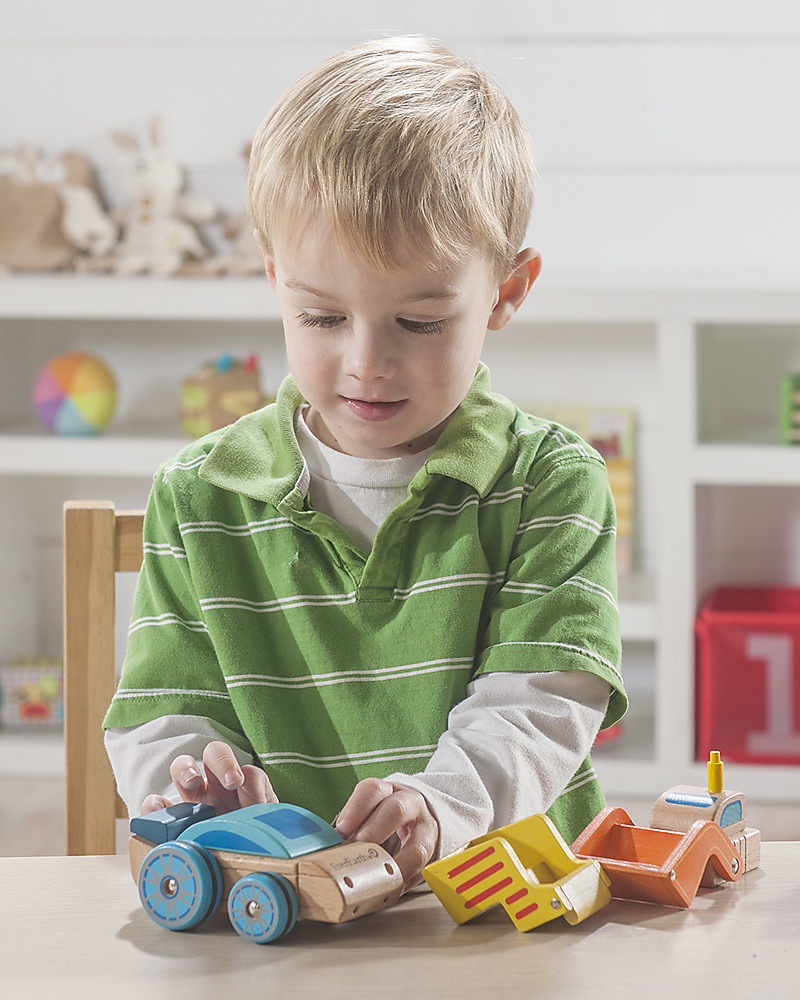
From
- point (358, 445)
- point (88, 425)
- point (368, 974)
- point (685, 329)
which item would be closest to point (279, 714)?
point (358, 445)

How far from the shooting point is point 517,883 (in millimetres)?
545

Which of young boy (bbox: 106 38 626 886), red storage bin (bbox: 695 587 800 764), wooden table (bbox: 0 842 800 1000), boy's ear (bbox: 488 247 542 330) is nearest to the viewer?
wooden table (bbox: 0 842 800 1000)

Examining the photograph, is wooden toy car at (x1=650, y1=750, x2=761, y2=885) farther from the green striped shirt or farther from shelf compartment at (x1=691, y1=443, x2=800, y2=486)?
shelf compartment at (x1=691, y1=443, x2=800, y2=486)

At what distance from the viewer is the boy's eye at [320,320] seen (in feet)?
2.35

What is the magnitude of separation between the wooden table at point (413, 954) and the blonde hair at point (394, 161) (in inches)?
13.8

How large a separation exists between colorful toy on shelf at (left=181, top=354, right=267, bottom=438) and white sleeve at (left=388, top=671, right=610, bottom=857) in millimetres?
1558

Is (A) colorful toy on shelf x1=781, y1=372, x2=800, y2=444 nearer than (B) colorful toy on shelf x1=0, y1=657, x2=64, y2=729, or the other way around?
(A) colorful toy on shelf x1=781, y1=372, x2=800, y2=444

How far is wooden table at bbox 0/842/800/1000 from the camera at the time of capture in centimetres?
49

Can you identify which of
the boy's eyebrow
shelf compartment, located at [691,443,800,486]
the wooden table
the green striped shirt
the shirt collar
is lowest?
the wooden table

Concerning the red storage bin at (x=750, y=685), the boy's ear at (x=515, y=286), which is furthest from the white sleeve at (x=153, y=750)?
the red storage bin at (x=750, y=685)

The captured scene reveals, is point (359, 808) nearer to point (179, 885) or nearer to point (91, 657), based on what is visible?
point (179, 885)

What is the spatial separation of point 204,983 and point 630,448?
1914 mm

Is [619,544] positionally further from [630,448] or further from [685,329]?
[685,329]

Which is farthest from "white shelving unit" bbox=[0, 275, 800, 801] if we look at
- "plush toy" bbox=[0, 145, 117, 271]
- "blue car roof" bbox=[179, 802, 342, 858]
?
"blue car roof" bbox=[179, 802, 342, 858]
